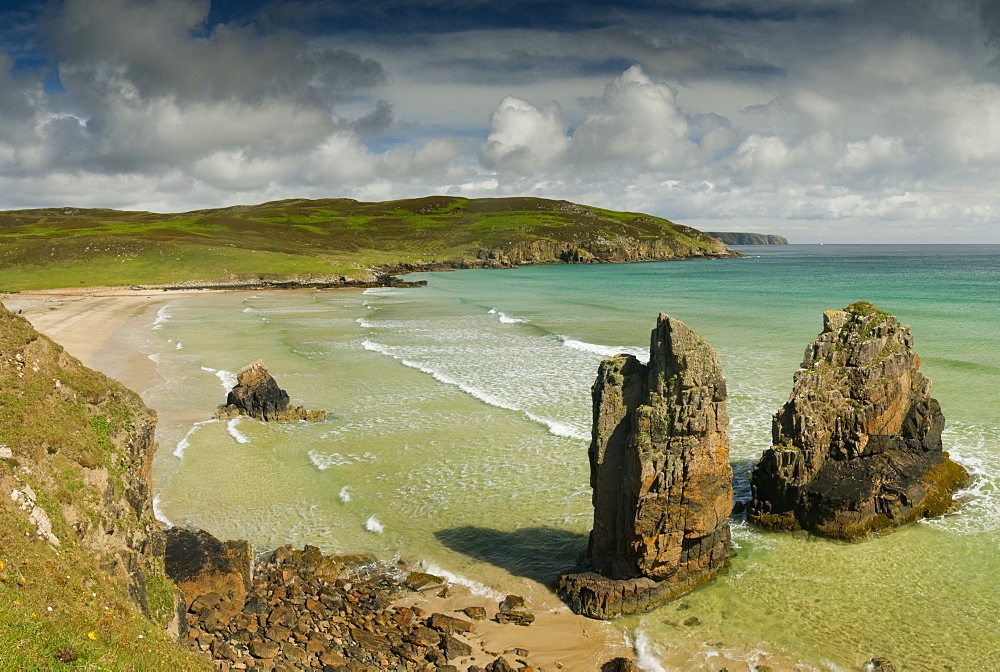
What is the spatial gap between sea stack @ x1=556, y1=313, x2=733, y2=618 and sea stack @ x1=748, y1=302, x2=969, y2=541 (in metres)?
3.26

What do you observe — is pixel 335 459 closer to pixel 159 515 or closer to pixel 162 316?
pixel 159 515

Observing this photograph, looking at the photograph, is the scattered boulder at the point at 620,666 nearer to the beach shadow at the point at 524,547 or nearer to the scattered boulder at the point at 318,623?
the scattered boulder at the point at 318,623

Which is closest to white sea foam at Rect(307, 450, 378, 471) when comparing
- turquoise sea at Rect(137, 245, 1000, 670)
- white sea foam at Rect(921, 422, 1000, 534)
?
turquoise sea at Rect(137, 245, 1000, 670)

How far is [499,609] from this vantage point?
14.0 m

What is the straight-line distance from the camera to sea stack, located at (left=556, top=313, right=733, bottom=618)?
13930 mm

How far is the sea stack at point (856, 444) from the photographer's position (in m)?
16.9

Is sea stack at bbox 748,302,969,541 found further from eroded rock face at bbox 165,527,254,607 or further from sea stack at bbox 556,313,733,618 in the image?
eroded rock face at bbox 165,527,254,607

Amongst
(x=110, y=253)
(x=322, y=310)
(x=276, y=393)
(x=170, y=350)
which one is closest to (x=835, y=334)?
(x=276, y=393)

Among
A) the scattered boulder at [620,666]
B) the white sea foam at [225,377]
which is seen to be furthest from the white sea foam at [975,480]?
the white sea foam at [225,377]

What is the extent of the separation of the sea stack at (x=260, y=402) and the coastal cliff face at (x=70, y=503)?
44.4 ft

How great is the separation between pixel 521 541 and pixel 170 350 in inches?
1365

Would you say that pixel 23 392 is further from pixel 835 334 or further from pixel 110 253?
pixel 110 253

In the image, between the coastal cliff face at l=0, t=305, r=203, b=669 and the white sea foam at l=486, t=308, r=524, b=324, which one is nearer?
the coastal cliff face at l=0, t=305, r=203, b=669

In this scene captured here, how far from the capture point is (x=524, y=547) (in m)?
16.7
